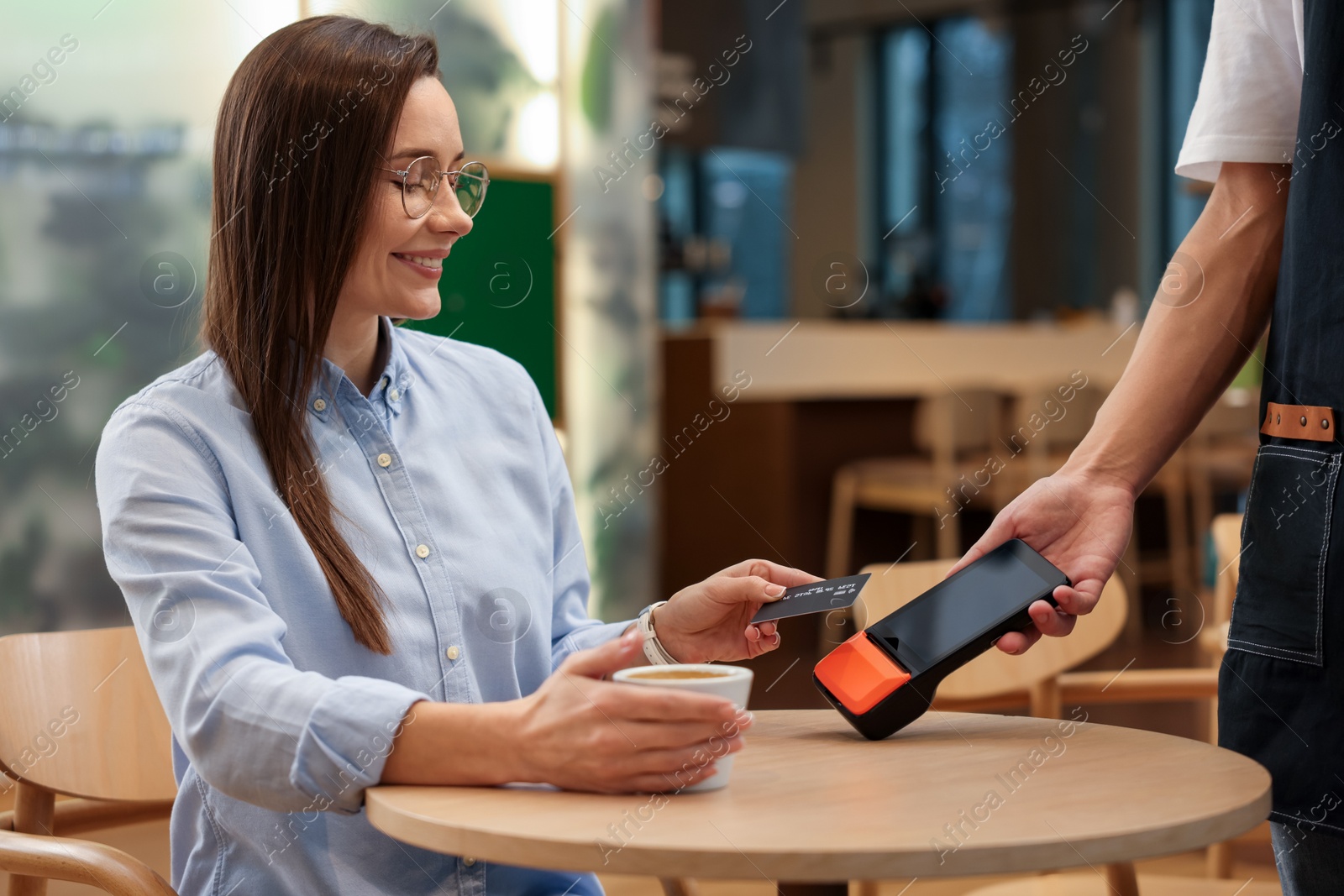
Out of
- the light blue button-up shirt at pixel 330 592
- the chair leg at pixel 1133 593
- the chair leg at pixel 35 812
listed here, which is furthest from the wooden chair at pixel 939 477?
the chair leg at pixel 35 812

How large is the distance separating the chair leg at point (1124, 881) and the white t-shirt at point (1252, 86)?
2.43 feet

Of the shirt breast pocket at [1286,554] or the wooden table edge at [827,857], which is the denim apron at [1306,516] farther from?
the wooden table edge at [827,857]

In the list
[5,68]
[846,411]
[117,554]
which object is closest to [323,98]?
[117,554]

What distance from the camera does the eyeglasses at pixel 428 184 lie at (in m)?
1.23

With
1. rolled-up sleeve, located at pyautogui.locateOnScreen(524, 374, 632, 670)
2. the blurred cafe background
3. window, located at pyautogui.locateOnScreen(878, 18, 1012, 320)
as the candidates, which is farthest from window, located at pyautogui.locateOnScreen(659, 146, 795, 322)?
rolled-up sleeve, located at pyautogui.locateOnScreen(524, 374, 632, 670)

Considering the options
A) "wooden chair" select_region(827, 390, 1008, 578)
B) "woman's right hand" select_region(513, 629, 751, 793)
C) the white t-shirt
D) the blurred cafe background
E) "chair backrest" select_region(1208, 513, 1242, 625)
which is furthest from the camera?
"wooden chair" select_region(827, 390, 1008, 578)

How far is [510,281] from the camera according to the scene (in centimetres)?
377

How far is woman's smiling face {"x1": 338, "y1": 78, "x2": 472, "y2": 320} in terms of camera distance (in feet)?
4.03

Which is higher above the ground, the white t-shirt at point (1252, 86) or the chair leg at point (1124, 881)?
the white t-shirt at point (1252, 86)

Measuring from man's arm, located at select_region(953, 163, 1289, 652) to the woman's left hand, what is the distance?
17 cm

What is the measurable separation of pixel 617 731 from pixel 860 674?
27cm

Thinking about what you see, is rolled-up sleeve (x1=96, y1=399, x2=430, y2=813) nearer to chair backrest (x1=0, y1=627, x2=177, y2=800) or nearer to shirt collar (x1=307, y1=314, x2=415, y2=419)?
shirt collar (x1=307, y1=314, x2=415, y2=419)

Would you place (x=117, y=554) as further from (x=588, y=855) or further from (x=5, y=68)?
(x=5, y=68)

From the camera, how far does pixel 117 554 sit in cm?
104
